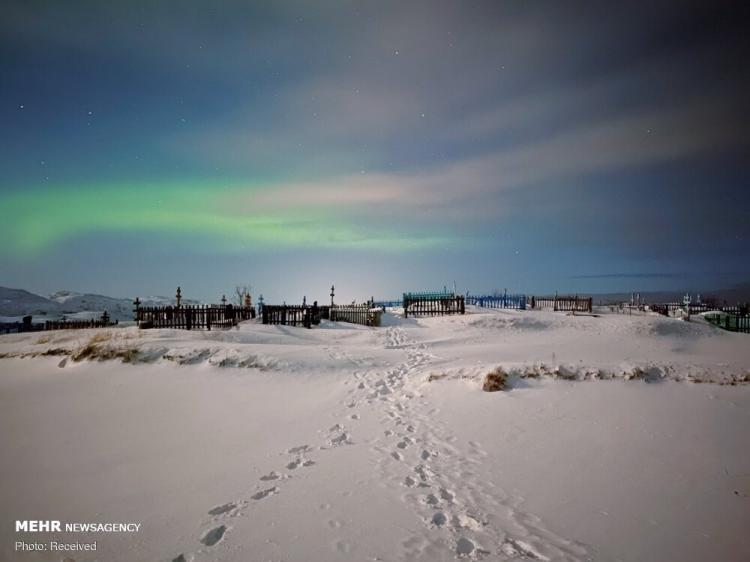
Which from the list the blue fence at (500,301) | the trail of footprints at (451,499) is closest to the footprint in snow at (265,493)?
the trail of footprints at (451,499)

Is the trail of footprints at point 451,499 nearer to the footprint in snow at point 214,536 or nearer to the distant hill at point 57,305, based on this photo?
the footprint in snow at point 214,536

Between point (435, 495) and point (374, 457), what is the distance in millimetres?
1480

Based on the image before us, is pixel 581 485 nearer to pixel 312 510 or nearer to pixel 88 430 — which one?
pixel 312 510

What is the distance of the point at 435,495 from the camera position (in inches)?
197

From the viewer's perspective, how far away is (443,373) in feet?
37.2

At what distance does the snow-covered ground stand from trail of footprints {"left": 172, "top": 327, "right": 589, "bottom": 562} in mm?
30

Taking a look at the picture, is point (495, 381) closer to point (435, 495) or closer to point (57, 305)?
point (435, 495)

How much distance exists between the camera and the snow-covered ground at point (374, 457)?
4.08 metres

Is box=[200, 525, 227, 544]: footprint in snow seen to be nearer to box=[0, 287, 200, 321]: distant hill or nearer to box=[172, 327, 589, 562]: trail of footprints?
box=[172, 327, 589, 562]: trail of footprints

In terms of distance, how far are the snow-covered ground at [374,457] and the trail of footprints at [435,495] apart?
3 cm

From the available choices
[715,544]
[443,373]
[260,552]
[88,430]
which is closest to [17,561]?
[260,552]

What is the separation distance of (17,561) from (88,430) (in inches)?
174


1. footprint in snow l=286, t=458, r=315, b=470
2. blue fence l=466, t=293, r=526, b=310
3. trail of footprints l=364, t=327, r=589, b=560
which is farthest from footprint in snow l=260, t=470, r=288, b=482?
blue fence l=466, t=293, r=526, b=310

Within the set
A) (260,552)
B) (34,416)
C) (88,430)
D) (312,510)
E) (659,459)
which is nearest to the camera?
(260,552)
